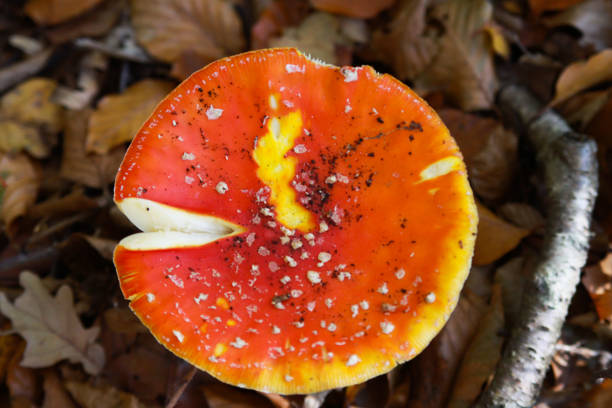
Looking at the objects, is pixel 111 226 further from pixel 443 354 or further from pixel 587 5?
pixel 587 5

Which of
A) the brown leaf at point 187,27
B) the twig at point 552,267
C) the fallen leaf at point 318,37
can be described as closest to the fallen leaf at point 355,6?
the fallen leaf at point 318,37

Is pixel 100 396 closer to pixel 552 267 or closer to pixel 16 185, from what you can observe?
pixel 16 185

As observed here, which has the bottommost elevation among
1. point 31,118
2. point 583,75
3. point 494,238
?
A: point 494,238

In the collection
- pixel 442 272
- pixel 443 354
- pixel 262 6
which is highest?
pixel 262 6

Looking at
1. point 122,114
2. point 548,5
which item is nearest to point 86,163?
point 122,114

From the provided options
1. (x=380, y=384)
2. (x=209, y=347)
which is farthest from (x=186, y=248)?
(x=380, y=384)

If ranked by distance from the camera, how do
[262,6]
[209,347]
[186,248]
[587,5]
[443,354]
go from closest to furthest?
[209,347] → [186,248] → [443,354] → [587,5] → [262,6]
